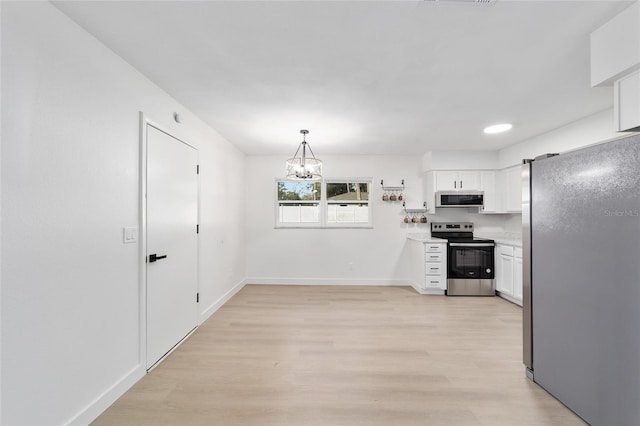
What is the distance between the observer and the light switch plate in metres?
2.09

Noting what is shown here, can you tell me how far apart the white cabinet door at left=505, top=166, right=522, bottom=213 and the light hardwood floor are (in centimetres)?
172

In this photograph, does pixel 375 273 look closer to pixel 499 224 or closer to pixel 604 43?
pixel 499 224

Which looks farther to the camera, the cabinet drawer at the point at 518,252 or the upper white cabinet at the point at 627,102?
the cabinet drawer at the point at 518,252

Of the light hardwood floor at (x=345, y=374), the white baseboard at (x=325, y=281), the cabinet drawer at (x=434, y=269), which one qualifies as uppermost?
the cabinet drawer at (x=434, y=269)

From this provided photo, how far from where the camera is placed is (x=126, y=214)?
2.12 m

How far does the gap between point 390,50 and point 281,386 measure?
2656 millimetres

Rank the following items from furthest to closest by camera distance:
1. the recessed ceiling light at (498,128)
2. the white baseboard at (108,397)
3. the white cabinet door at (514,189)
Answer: the white cabinet door at (514,189) < the recessed ceiling light at (498,128) < the white baseboard at (108,397)

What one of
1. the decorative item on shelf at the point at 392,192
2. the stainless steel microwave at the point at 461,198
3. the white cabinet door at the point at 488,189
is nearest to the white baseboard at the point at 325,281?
the decorative item on shelf at the point at 392,192

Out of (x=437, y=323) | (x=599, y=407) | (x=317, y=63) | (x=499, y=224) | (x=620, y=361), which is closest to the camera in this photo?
(x=620, y=361)

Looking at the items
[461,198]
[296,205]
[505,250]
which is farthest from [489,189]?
[296,205]

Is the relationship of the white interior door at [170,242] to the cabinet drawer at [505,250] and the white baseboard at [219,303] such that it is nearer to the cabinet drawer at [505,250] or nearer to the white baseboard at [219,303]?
the white baseboard at [219,303]

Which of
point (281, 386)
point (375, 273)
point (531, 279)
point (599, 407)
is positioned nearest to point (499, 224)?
point (375, 273)

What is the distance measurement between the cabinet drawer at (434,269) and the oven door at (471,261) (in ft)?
0.49

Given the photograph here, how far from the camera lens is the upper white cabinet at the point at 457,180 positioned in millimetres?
4992
